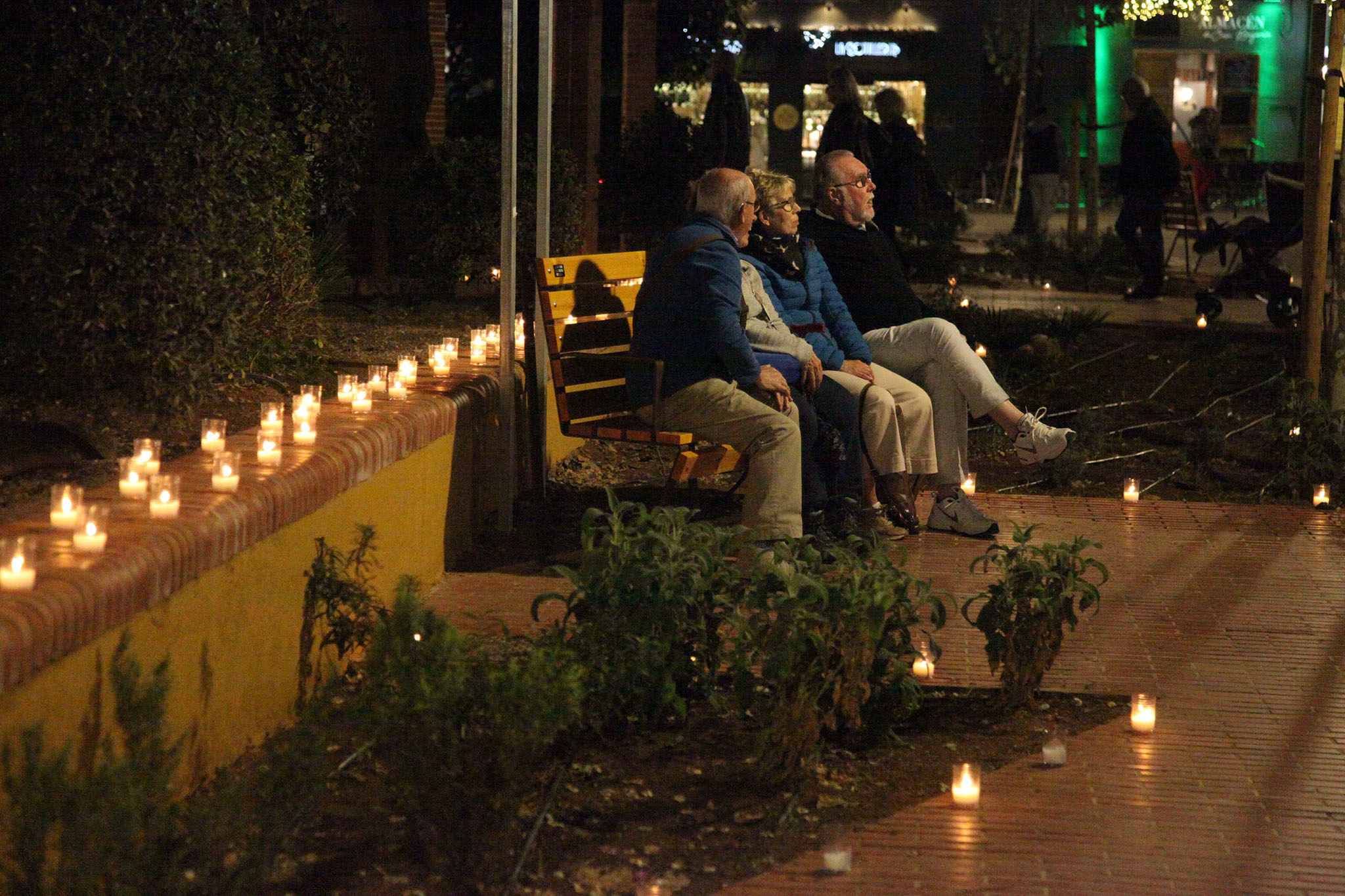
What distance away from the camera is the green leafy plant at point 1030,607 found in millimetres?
4602

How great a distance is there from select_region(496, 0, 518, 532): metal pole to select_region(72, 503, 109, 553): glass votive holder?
10.0 feet

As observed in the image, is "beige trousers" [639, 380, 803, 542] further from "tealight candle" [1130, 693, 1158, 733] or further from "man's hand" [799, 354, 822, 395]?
"tealight candle" [1130, 693, 1158, 733]

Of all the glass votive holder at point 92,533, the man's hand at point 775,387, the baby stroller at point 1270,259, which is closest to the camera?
the glass votive holder at point 92,533

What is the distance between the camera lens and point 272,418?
15.7 ft

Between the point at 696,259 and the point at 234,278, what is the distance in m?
1.61

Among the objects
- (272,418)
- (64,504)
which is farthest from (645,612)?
(64,504)

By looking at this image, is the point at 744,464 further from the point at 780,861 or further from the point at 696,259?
the point at 780,861

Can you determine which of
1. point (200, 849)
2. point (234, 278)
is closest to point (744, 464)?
point (234, 278)

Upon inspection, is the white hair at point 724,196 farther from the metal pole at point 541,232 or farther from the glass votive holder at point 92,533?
the glass votive holder at point 92,533

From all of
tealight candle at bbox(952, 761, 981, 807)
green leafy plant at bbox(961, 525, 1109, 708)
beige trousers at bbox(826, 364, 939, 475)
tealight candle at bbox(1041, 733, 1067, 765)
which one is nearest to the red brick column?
beige trousers at bbox(826, 364, 939, 475)

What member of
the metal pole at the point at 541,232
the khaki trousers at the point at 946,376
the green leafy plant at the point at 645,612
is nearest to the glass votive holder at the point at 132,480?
the green leafy plant at the point at 645,612

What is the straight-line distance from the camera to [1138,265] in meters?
15.6

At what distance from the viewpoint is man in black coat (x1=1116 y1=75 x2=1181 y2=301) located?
1520 centimetres

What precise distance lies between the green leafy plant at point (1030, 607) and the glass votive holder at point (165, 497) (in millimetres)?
2029
